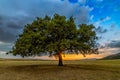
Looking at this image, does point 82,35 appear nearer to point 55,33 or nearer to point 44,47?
point 55,33

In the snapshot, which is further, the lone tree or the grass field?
the lone tree

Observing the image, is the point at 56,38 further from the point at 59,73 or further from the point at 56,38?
the point at 59,73

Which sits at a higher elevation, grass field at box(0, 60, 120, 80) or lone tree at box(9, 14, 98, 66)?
lone tree at box(9, 14, 98, 66)

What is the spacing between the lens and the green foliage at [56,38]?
42.4m

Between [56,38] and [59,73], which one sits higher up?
[56,38]

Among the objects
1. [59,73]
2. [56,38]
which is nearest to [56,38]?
[56,38]

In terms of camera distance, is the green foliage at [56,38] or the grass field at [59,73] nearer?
the grass field at [59,73]

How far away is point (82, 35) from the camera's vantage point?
152 ft

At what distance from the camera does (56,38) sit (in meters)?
45.4

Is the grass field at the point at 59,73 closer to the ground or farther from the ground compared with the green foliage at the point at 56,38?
closer to the ground

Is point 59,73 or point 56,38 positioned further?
point 56,38

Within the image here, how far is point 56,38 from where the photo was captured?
45406 millimetres

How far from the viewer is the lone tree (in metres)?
42.5

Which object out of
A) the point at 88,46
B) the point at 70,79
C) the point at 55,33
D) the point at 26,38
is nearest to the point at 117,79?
the point at 70,79
